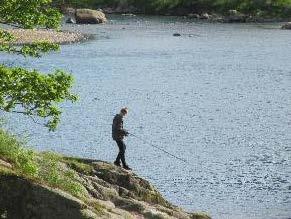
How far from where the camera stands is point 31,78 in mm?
18844

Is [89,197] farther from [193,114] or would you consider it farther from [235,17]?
[235,17]

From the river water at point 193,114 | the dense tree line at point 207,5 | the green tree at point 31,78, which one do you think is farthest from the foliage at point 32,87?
the dense tree line at point 207,5

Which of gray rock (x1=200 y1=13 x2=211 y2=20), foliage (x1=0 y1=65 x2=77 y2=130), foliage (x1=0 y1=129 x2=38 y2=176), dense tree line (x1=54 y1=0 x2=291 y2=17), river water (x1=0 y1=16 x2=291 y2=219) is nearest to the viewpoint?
foliage (x1=0 y1=65 x2=77 y2=130)

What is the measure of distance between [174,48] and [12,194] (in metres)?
85.9

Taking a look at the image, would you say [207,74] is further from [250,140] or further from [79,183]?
[79,183]

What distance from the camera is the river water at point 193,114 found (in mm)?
36625

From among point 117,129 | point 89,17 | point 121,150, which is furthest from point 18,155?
point 89,17

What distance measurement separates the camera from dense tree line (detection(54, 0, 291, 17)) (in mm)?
152875

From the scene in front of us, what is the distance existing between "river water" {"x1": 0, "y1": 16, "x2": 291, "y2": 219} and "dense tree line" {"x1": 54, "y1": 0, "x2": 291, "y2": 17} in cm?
3857

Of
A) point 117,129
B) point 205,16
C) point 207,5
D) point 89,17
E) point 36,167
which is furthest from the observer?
point 207,5

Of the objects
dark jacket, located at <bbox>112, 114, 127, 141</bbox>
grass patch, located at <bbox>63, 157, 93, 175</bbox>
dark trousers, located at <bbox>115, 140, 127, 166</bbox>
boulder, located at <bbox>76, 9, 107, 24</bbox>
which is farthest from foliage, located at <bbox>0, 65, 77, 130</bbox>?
boulder, located at <bbox>76, 9, 107, 24</bbox>

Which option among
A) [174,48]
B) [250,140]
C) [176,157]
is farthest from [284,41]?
[176,157]

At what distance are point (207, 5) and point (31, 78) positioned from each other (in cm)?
14622

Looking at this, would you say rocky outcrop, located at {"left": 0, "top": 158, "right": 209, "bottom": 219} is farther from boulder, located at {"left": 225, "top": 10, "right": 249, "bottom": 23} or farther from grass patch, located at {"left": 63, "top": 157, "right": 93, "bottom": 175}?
boulder, located at {"left": 225, "top": 10, "right": 249, "bottom": 23}
